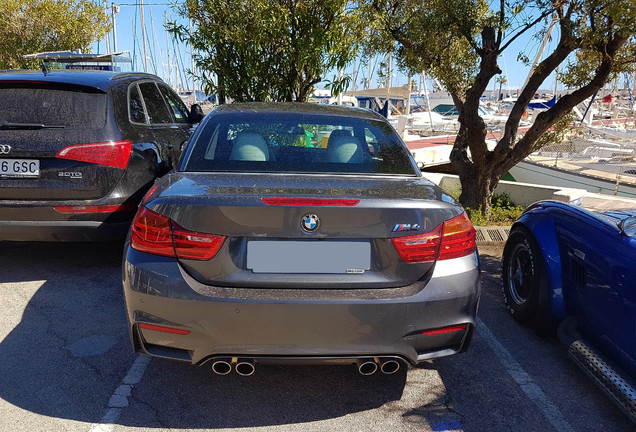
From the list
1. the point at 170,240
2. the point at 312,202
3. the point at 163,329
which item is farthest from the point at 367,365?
the point at 170,240

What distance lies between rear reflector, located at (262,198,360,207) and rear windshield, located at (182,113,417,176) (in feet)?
1.99

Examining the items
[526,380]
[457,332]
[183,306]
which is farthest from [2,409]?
[526,380]

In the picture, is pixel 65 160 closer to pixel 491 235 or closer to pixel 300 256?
pixel 300 256

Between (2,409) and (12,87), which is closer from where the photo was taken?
(2,409)

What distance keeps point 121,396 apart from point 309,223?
149 cm

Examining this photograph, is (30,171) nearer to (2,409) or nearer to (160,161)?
(160,161)

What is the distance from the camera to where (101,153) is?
4.48 meters

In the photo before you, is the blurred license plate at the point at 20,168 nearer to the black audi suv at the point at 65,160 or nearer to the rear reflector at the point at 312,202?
the black audi suv at the point at 65,160

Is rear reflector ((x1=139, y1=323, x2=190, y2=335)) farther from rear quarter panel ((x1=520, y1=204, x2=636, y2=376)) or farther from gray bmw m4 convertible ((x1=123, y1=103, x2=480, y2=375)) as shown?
rear quarter panel ((x1=520, y1=204, x2=636, y2=376))

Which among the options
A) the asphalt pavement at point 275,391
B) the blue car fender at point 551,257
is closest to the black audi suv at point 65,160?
the asphalt pavement at point 275,391

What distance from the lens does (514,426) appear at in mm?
2760

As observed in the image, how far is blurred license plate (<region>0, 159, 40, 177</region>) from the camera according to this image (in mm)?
4379

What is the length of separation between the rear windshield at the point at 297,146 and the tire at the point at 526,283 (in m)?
1.22

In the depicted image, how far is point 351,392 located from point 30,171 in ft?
10.5
